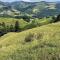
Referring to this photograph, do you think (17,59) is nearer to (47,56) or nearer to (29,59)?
(29,59)

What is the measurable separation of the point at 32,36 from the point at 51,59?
13.6 meters

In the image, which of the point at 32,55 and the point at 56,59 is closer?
the point at 56,59

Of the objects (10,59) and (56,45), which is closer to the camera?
(10,59)

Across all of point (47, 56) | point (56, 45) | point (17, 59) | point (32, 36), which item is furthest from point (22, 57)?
point (32, 36)

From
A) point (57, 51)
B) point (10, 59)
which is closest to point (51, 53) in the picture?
point (57, 51)

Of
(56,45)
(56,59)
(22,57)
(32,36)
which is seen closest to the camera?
(56,59)

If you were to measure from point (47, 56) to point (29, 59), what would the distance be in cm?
103

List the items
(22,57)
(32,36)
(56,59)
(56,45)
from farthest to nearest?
(32,36)
(56,45)
(22,57)
(56,59)

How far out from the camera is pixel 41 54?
564 inches

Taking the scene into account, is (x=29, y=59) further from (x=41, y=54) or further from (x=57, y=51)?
(x=57, y=51)

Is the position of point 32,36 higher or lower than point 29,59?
lower

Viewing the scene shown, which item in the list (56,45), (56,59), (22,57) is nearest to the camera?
(56,59)

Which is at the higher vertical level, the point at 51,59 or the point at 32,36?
the point at 51,59

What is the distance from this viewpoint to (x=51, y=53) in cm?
1450
